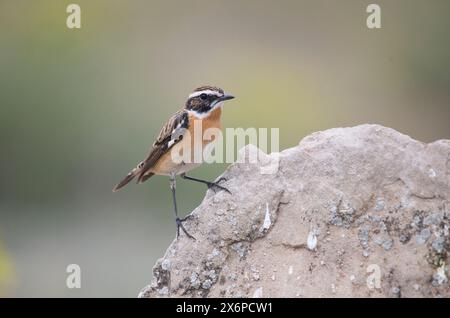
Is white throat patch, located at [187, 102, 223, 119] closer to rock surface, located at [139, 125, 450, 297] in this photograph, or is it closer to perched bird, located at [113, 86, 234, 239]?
perched bird, located at [113, 86, 234, 239]

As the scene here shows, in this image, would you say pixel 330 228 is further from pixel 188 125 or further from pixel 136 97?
pixel 136 97

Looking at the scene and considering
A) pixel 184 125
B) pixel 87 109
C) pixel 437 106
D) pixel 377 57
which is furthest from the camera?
pixel 377 57

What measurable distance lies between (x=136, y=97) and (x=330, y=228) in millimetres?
12546

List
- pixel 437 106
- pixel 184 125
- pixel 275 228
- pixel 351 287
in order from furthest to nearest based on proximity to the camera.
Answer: pixel 437 106, pixel 184 125, pixel 275 228, pixel 351 287

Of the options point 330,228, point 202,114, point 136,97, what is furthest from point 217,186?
point 136,97

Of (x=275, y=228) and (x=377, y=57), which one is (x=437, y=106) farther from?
(x=275, y=228)

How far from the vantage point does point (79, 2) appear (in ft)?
71.7

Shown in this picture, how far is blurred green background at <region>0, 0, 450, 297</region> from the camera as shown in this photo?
1500cm

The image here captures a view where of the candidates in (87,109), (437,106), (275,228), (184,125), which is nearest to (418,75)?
(437,106)

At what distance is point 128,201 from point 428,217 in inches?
403

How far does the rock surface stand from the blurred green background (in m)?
5.59

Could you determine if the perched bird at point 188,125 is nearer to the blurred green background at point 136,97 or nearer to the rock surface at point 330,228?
the rock surface at point 330,228

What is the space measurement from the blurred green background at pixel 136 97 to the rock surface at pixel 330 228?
5593 millimetres

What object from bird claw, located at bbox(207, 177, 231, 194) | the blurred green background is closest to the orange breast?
bird claw, located at bbox(207, 177, 231, 194)
